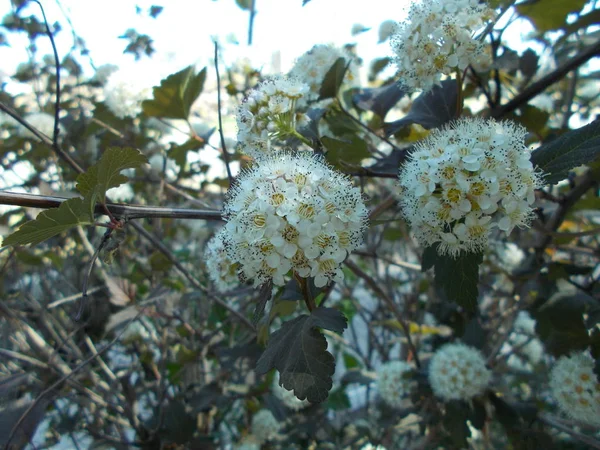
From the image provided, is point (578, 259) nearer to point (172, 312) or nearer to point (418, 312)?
point (418, 312)

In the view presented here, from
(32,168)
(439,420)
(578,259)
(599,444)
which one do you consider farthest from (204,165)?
(578,259)

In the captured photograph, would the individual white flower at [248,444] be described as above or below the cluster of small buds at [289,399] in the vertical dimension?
below

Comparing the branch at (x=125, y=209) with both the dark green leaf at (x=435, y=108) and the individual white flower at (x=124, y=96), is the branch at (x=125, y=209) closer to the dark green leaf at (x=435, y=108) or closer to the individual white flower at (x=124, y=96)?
the dark green leaf at (x=435, y=108)

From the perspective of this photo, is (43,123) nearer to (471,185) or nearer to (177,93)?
(177,93)

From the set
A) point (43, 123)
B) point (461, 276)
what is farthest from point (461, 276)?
point (43, 123)

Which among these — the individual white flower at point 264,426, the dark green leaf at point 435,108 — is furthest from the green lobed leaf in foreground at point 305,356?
the individual white flower at point 264,426

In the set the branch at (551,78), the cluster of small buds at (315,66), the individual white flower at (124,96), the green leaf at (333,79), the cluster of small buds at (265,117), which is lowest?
the cluster of small buds at (265,117)
